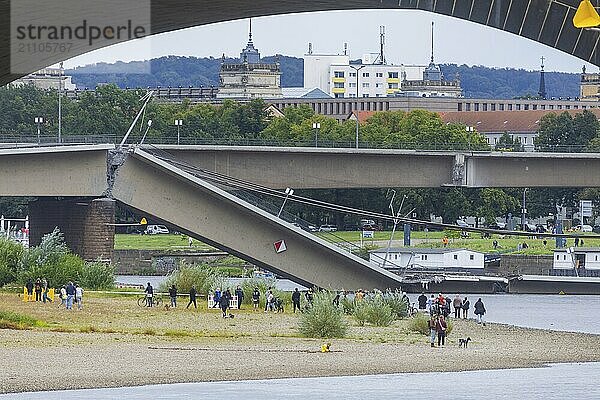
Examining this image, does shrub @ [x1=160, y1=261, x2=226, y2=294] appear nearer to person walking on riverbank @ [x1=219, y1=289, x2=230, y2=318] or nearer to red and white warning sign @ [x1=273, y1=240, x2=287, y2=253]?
red and white warning sign @ [x1=273, y1=240, x2=287, y2=253]

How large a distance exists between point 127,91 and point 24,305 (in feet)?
197

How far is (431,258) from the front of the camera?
7575 centimetres

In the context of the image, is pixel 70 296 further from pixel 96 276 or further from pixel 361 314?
pixel 96 276

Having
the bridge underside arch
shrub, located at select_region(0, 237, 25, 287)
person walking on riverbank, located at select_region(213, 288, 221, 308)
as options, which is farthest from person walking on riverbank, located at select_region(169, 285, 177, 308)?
the bridge underside arch

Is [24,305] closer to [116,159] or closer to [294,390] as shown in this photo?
[116,159]

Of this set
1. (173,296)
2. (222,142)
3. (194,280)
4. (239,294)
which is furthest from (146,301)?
(222,142)

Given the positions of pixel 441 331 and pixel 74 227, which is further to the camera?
pixel 74 227

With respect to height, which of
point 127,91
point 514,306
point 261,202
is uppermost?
point 127,91

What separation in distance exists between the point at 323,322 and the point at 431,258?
36918 mm

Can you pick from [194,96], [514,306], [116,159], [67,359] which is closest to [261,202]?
[116,159]

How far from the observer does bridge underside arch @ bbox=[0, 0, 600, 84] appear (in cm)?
863

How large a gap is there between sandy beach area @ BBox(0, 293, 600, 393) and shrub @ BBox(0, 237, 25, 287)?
7558mm

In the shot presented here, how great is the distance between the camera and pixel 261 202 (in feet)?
188

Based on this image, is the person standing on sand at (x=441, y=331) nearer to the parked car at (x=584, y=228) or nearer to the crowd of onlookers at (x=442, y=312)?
the crowd of onlookers at (x=442, y=312)
